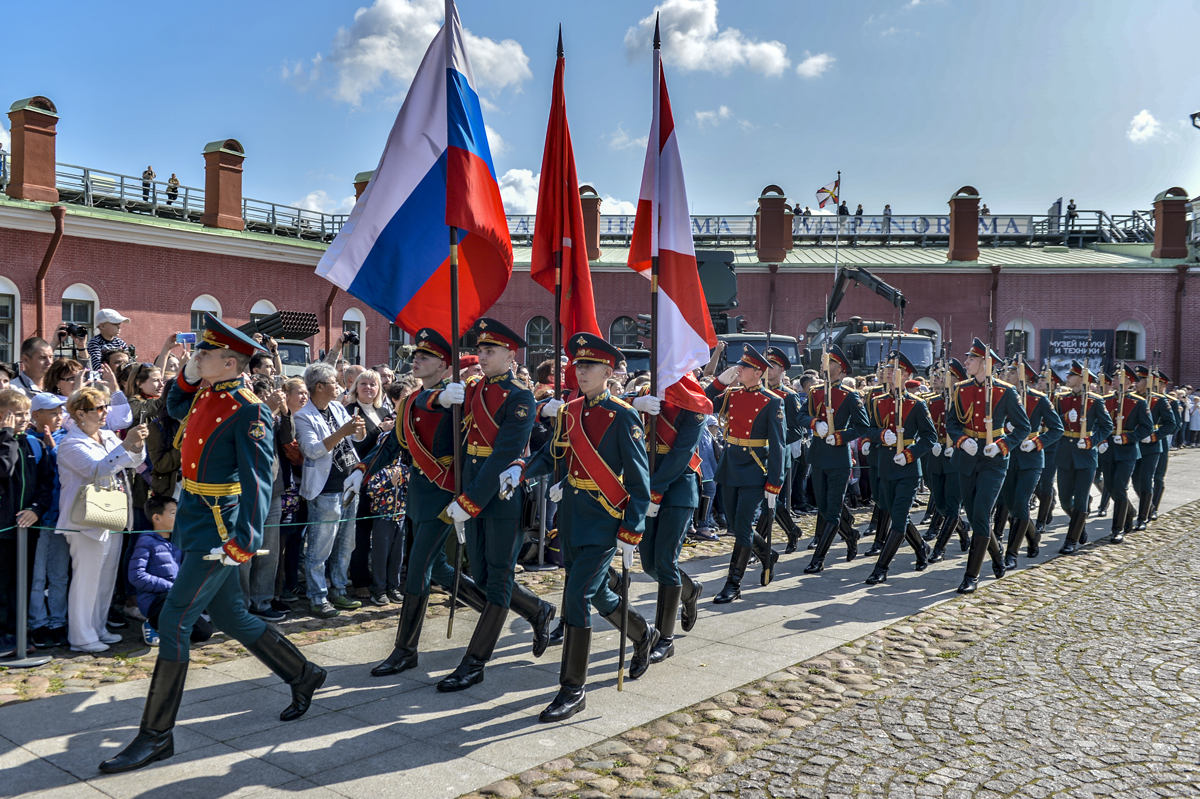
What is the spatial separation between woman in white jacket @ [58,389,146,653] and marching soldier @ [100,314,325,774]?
1.65 m

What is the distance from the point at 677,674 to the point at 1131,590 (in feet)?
17.4

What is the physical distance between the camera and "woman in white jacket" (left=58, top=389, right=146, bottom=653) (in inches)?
241

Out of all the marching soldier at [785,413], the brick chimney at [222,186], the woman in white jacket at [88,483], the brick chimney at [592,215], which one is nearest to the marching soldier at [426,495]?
the woman in white jacket at [88,483]

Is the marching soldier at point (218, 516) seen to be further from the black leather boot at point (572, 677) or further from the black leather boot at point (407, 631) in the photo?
the black leather boot at point (572, 677)

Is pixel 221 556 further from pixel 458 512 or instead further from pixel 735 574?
pixel 735 574

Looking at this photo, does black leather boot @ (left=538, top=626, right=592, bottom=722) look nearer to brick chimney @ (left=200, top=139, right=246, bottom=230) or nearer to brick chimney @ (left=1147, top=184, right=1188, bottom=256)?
brick chimney @ (left=200, top=139, right=246, bottom=230)

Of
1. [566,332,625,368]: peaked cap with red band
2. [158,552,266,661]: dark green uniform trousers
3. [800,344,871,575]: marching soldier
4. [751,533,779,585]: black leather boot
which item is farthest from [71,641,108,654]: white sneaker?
[800,344,871,575]: marching soldier

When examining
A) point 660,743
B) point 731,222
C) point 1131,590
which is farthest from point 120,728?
point 731,222

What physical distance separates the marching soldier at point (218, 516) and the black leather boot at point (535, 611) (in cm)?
153

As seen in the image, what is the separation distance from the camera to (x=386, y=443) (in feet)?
20.0

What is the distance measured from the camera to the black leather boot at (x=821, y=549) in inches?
368

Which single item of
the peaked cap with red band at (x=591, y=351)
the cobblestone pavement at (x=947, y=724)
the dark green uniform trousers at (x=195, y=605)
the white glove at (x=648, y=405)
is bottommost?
the cobblestone pavement at (x=947, y=724)

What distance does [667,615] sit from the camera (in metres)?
6.28

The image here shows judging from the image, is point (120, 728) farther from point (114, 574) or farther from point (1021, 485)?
point (1021, 485)
